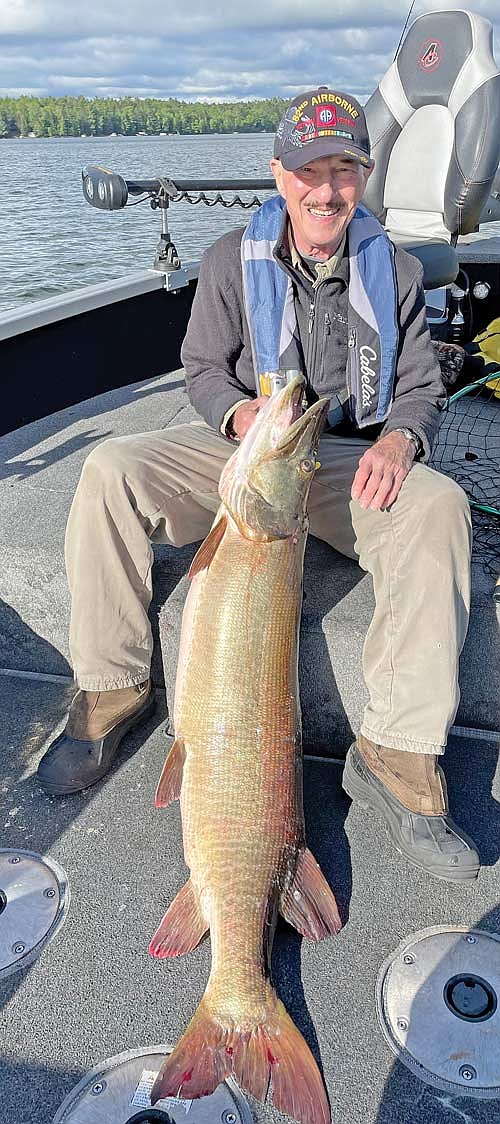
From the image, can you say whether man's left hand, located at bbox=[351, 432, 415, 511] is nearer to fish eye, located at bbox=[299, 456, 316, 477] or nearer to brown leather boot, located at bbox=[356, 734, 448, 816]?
fish eye, located at bbox=[299, 456, 316, 477]

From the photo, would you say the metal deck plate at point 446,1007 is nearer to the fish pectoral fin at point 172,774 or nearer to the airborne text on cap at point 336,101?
the fish pectoral fin at point 172,774

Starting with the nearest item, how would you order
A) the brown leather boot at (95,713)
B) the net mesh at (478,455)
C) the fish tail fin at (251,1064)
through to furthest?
the fish tail fin at (251,1064)
the brown leather boot at (95,713)
the net mesh at (478,455)

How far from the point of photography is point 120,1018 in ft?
6.22

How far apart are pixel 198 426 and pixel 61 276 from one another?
39.5 feet

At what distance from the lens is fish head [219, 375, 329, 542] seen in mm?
2270

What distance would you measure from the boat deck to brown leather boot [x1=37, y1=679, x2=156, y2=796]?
2.2 inches

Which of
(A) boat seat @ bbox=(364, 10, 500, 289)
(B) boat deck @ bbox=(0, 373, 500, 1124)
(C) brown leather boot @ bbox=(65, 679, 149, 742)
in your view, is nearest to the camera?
(B) boat deck @ bbox=(0, 373, 500, 1124)

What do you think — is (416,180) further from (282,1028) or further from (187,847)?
(282,1028)

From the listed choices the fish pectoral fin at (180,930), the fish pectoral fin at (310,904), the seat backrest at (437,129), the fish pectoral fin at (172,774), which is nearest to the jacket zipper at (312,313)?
the fish pectoral fin at (172,774)

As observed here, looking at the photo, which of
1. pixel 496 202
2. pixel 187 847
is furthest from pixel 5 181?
pixel 187 847

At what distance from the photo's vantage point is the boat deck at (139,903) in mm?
1790

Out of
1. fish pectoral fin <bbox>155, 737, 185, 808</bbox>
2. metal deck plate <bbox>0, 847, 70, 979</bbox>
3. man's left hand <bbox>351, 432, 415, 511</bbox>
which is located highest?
man's left hand <bbox>351, 432, 415, 511</bbox>

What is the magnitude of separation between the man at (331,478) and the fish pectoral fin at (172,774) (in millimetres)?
404

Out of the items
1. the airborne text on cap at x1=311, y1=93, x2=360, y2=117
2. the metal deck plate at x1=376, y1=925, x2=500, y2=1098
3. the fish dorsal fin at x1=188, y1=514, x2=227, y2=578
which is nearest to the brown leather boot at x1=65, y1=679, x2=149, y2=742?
the fish dorsal fin at x1=188, y1=514, x2=227, y2=578
